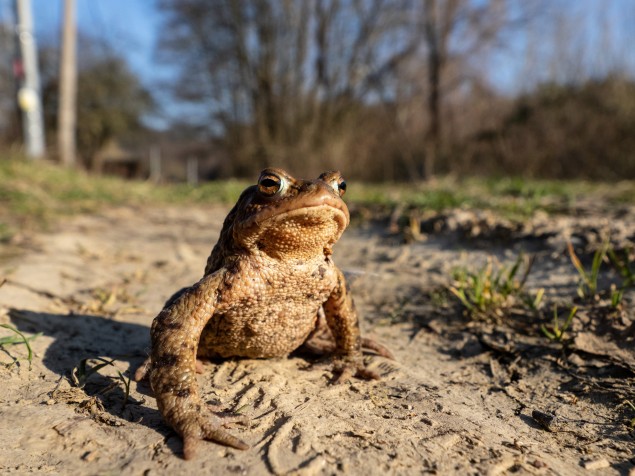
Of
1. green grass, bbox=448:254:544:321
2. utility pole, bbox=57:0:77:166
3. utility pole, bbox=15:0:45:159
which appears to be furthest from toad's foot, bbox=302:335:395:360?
utility pole, bbox=57:0:77:166

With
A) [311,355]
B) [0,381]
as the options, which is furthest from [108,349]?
[311,355]

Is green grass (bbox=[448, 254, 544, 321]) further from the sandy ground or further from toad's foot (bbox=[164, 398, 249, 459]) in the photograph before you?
toad's foot (bbox=[164, 398, 249, 459])

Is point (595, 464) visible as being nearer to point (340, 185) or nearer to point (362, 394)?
point (362, 394)

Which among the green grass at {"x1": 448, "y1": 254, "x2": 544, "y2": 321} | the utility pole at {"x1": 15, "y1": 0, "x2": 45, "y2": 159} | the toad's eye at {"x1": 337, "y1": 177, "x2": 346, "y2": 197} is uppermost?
the utility pole at {"x1": 15, "y1": 0, "x2": 45, "y2": 159}

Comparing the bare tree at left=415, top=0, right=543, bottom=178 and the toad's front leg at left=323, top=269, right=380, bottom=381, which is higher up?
the bare tree at left=415, top=0, right=543, bottom=178

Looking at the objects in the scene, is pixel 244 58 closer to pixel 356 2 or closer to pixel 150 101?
pixel 356 2

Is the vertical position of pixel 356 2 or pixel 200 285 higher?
pixel 356 2
